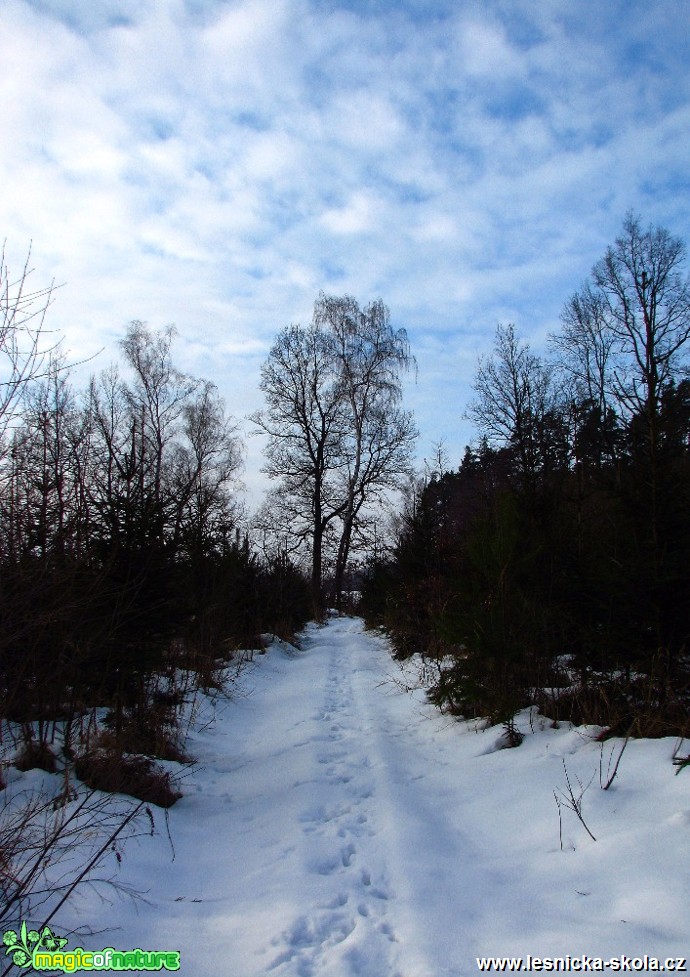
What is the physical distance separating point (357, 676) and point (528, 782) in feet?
22.3

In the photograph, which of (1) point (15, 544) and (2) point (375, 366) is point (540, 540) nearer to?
(1) point (15, 544)

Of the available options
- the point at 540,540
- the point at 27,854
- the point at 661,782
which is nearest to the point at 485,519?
the point at 540,540

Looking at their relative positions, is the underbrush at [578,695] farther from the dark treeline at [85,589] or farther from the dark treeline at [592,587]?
the dark treeline at [85,589]

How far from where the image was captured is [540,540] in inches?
266

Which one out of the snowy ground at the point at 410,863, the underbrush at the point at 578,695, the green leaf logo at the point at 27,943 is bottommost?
the snowy ground at the point at 410,863

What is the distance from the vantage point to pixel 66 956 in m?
2.50

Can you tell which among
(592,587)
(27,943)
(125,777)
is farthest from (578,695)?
(27,943)

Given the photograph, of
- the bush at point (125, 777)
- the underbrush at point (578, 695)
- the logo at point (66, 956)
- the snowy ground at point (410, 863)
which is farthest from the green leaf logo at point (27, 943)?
the underbrush at point (578, 695)

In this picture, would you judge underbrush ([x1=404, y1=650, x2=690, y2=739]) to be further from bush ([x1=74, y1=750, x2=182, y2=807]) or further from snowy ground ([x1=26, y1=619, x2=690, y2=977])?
bush ([x1=74, y1=750, x2=182, y2=807])

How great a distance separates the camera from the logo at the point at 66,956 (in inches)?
93.3

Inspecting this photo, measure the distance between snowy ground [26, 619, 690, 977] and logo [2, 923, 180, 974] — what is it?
84 mm

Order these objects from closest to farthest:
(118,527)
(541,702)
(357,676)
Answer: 1. (118,527)
2. (541,702)
3. (357,676)

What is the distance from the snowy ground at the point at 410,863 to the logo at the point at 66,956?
84 mm

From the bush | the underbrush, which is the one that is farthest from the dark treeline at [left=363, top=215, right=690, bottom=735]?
the bush
